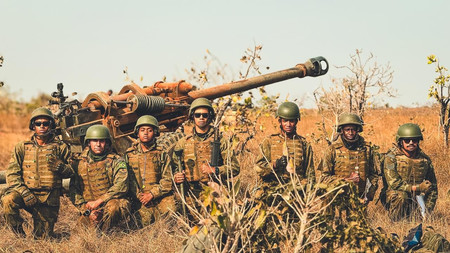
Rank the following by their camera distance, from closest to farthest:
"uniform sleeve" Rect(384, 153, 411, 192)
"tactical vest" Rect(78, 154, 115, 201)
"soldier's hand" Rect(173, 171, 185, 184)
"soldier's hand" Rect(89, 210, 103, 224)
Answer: "soldier's hand" Rect(89, 210, 103, 224)
"tactical vest" Rect(78, 154, 115, 201)
"soldier's hand" Rect(173, 171, 185, 184)
"uniform sleeve" Rect(384, 153, 411, 192)

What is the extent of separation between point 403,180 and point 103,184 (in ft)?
13.6

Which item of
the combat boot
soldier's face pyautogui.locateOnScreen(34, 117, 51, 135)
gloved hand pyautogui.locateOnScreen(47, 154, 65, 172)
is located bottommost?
the combat boot

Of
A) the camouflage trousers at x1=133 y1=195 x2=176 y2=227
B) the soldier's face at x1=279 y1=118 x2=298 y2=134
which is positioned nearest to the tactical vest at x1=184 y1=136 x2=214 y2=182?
the camouflage trousers at x1=133 y1=195 x2=176 y2=227

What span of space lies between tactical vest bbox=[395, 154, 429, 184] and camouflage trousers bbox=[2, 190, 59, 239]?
4.80 m

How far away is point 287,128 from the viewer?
22.0 feet

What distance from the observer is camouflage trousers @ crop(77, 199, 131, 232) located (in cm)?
650

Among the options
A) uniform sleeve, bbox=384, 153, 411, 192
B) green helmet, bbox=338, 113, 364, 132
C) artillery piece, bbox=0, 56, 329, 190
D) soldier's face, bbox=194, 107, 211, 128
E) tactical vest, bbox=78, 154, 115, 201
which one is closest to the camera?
tactical vest, bbox=78, 154, 115, 201

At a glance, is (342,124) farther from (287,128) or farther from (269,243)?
(269,243)

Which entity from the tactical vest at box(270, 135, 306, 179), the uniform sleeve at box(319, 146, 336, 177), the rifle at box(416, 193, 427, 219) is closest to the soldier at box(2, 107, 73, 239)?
the tactical vest at box(270, 135, 306, 179)

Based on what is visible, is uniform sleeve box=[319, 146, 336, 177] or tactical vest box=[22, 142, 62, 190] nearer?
tactical vest box=[22, 142, 62, 190]

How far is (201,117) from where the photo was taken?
6988 mm

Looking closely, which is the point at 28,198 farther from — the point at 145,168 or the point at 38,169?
the point at 145,168

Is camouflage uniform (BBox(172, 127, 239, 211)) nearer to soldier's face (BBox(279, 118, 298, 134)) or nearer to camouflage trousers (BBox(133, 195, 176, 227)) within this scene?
camouflage trousers (BBox(133, 195, 176, 227))

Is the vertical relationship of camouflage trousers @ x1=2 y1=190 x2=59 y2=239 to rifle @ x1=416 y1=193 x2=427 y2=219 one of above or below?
above
